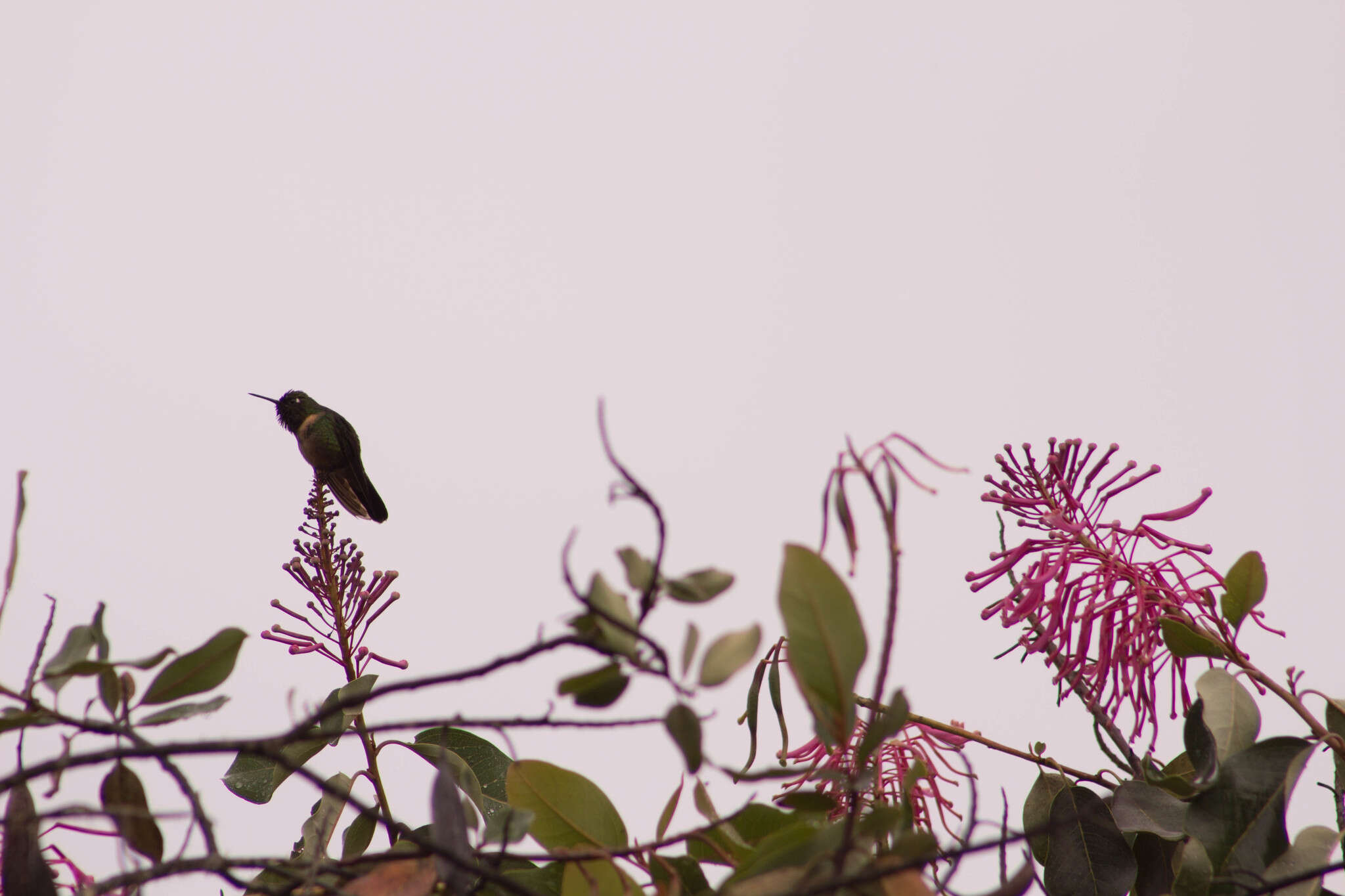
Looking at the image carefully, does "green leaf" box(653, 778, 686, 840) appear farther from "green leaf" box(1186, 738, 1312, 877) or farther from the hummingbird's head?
the hummingbird's head

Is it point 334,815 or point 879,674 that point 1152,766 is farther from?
point 334,815

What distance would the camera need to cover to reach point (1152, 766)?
31.2 inches

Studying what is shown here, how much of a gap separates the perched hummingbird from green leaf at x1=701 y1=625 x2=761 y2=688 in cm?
75

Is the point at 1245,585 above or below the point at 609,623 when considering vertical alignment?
above

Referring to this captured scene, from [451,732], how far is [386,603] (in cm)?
13

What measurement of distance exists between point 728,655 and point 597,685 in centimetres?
6

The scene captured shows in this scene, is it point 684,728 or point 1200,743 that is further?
point 1200,743

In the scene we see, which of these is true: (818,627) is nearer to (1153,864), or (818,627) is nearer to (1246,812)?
(1246,812)

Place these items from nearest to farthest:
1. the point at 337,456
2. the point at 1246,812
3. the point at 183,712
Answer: the point at 183,712 → the point at 1246,812 → the point at 337,456

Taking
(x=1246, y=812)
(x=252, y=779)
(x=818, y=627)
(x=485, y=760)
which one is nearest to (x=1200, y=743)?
(x=1246, y=812)

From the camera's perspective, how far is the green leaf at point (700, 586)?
450 mm

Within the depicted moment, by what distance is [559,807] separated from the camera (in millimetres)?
593

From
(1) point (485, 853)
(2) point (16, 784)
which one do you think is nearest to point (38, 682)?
(2) point (16, 784)

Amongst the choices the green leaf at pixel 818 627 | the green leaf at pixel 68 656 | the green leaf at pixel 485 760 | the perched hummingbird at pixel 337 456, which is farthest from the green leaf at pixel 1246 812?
the perched hummingbird at pixel 337 456
